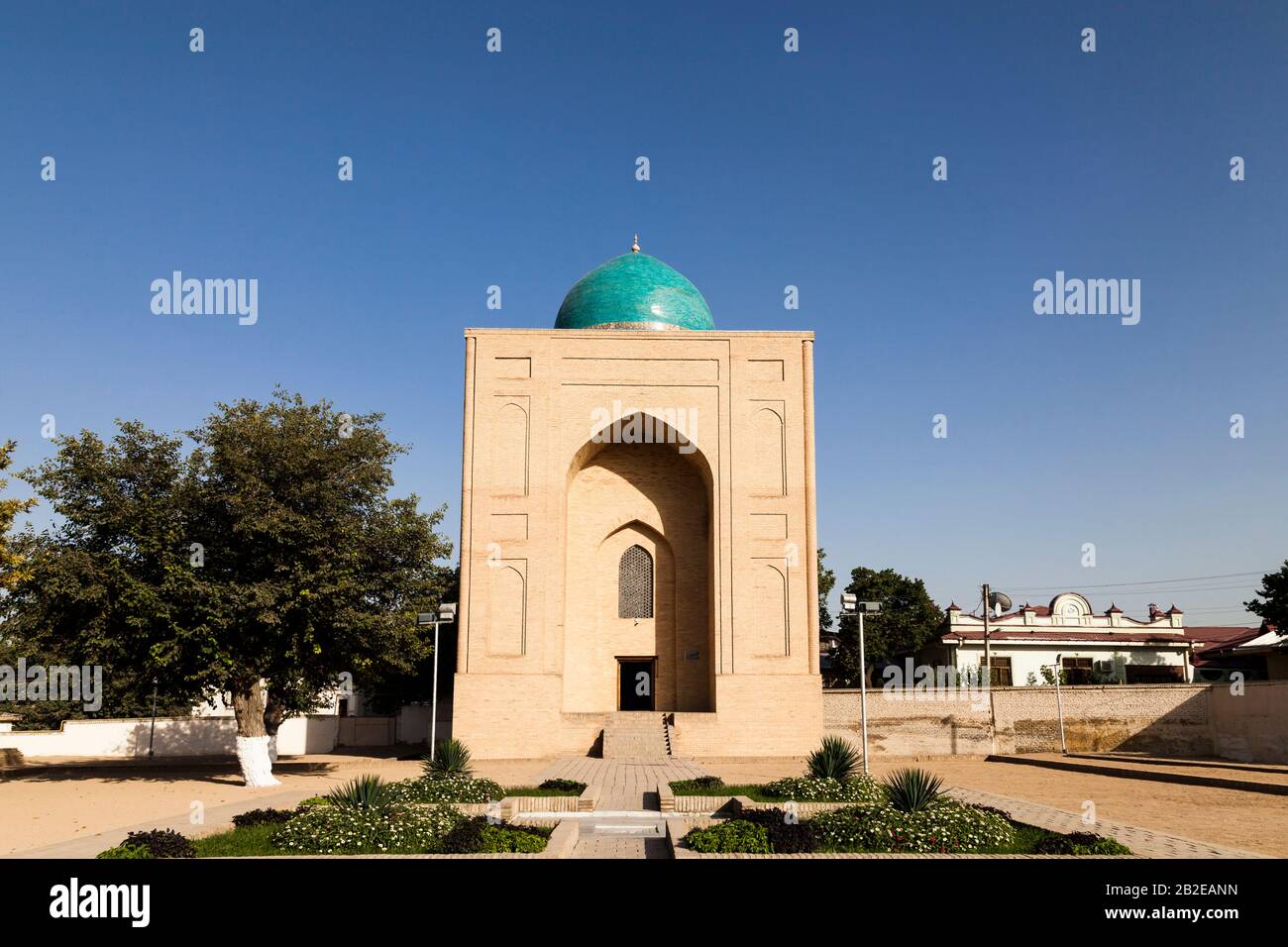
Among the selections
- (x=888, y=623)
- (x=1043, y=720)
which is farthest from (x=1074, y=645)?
(x=1043, y=720)

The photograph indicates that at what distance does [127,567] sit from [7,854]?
26.7ft

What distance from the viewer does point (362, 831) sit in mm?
9789

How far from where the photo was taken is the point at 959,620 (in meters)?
39.2

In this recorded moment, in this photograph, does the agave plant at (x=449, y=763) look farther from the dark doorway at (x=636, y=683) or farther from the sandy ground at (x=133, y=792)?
the dark doorway at (x=636, y=683)

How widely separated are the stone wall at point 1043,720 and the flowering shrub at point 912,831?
16.2 metres

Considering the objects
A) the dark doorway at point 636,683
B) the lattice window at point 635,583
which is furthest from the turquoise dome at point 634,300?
the dark doorway at point 636,683

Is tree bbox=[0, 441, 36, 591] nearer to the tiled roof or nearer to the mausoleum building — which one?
the mausoleum building

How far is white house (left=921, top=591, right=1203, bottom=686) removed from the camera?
37875mm

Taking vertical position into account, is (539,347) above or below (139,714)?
above

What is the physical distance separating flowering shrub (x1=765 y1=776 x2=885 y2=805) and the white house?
2578cm

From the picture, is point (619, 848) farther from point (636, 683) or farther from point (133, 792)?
point (636, 683)

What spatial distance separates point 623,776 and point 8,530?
39.1 feet
